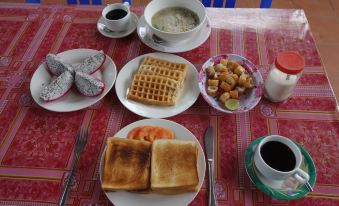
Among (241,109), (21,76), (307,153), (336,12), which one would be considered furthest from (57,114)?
(336,12)

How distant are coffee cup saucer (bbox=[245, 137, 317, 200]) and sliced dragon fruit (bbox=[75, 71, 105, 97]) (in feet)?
1.82

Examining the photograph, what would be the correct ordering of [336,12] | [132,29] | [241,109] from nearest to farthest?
[241,109] → [132,29] → [336,12]

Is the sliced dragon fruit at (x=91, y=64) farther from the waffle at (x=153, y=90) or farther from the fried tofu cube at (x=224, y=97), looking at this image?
the fried tofu cube at (x=224, y=97)

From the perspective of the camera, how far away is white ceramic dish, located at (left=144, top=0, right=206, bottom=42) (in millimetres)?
1133

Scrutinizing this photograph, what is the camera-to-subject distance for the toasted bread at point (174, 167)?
0.80 metres

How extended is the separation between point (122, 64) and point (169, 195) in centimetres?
59

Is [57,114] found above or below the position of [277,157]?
below

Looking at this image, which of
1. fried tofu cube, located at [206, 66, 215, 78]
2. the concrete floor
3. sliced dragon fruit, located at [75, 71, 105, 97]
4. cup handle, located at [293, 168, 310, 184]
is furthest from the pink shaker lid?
the concrete floor

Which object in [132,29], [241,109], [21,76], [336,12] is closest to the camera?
[241,109]

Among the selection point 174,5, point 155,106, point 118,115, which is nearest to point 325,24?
point 174,5

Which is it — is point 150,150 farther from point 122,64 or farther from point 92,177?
point 122,64

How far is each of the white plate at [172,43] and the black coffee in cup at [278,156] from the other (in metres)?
0.54

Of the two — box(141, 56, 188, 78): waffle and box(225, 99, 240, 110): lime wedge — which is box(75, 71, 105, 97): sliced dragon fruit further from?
box(225, 99, 240, 110): lime wedge

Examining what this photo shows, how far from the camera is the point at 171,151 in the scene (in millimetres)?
863
